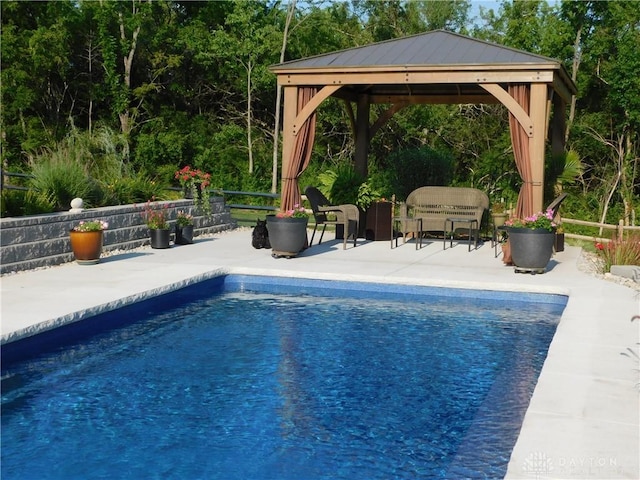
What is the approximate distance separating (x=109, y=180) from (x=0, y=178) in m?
2.21

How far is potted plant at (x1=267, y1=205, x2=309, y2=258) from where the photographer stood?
9.69 metres

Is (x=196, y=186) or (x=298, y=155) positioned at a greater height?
(x=298, y=155)

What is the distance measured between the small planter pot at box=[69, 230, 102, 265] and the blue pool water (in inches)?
62.7

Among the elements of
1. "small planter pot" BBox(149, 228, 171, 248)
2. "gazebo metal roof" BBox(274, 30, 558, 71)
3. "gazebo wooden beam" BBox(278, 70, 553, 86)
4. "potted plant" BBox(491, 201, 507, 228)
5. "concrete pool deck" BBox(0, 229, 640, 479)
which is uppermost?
"gazebo metal roof" BBox(274, 30, 558, 71)

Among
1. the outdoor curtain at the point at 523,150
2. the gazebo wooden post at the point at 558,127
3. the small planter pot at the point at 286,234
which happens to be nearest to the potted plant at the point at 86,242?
the small planter pot at the point at 286,234

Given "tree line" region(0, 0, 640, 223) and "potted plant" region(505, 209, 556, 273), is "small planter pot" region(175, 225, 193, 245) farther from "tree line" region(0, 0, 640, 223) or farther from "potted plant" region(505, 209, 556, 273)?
"tree line" region(0, 0, 640, 223)

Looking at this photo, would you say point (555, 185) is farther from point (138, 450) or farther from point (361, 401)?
point (138, 450)

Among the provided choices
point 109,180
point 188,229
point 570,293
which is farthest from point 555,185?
point 109,180

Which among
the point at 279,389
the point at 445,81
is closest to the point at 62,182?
the point at 445,81

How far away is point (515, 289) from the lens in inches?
320

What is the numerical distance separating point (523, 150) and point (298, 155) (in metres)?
2.94

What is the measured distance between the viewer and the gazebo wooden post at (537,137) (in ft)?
31.6

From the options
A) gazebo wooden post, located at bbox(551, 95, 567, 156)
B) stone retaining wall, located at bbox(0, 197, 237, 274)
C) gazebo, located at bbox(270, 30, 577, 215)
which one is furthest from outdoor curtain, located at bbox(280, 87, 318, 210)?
gazebo wooden post, located at bbox(551, 95, 567, 156)

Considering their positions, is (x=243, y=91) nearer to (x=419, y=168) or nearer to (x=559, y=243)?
(x=419, y=168)
